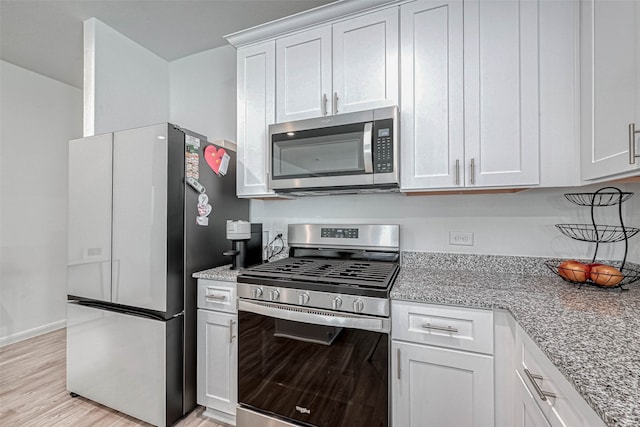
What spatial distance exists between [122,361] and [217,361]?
60cm

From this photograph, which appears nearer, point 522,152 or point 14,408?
point 522,152

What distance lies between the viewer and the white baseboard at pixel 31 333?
2.79 meters

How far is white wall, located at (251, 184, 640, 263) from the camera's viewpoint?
1.57 m

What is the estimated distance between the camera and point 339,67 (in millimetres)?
1737

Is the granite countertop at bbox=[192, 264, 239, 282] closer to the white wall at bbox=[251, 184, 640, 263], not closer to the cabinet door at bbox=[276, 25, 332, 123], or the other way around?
the white wall at bbox=[251, 184, 640, 263]

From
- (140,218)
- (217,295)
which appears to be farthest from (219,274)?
(140,218)

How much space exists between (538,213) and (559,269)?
355 mm

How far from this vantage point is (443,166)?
1.54 metres

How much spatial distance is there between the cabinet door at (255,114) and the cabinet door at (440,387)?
1.26 m

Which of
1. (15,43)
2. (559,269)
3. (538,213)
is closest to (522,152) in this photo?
(538,213)

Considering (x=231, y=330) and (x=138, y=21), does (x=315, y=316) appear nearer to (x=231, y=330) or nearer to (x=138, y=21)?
(x=231, y=330)

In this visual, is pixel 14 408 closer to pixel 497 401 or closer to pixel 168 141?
pixel 168 141

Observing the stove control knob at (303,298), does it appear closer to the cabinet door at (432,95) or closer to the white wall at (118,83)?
the cabinet door at (432,95)

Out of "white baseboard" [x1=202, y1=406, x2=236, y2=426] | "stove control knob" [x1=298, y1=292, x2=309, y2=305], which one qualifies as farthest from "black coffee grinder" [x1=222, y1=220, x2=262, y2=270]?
"white baseboard" [x1=202, y1=406, x2=236, y2=426]
